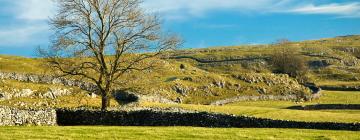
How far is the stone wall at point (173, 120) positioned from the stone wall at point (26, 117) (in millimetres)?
2289

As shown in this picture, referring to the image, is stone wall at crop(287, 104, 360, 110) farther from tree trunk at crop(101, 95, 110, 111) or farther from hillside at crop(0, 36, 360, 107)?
tree trunk at crop(101, 95, 110, 111)

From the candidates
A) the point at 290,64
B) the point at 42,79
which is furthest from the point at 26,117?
the point at 290,64

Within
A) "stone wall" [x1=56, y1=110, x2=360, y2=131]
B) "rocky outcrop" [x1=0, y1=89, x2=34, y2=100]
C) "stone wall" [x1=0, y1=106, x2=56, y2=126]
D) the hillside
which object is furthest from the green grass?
"rocky outcrop" [x1=0, y1=89, x2=34, y2=100]

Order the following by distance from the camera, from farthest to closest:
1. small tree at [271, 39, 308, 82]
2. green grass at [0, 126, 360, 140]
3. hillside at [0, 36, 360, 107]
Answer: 1. small tree at [271, 39, 308, 82]
2. hillside at [0, 36, 360, 107]
3. green grass at [0, 126, 360, 140]

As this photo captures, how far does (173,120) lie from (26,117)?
13.3 m

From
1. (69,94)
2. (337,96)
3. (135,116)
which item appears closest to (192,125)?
(135,116)

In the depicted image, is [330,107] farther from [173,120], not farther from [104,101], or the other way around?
[104,101]

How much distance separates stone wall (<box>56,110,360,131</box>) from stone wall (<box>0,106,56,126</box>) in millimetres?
2289

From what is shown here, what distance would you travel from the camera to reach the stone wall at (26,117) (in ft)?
133

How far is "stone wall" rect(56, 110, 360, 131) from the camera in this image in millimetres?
42781

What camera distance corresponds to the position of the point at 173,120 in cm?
4647

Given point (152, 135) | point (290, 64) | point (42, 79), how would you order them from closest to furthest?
point (152, 135), point (42, 79), point (290, 64)

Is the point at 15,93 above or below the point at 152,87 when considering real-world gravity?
below

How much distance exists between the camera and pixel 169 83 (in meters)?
96.8
